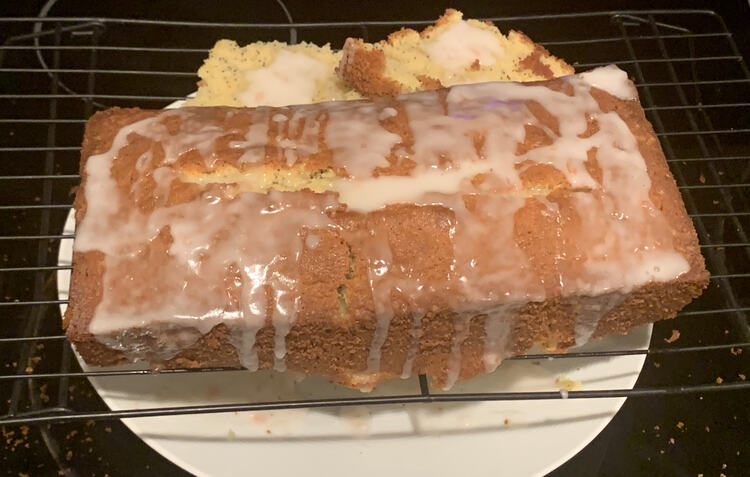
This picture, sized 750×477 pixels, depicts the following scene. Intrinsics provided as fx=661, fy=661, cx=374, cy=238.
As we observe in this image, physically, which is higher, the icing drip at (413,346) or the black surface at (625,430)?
the icing drip at (413,346)

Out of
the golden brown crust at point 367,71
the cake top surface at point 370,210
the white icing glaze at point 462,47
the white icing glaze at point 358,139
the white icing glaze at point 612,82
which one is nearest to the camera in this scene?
the cake top surface at point 370,210

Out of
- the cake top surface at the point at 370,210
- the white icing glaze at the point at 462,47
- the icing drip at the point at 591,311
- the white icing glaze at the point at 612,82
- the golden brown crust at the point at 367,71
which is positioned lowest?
the icing drip at the point at 591,311

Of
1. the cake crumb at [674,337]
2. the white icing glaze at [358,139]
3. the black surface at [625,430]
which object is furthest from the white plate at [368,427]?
the white icing glaze at [358,139]

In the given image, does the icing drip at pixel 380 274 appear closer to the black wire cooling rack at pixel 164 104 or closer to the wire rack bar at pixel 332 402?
the wire rack bar at pixel 332 402

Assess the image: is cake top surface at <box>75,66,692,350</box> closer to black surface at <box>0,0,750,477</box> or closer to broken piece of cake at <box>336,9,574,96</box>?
broken piece of cake at <box>336,9,574,96</box>

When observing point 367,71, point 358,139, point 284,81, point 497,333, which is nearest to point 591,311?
point 497,333

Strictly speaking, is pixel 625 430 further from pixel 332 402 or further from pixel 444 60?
pixel 444 60
